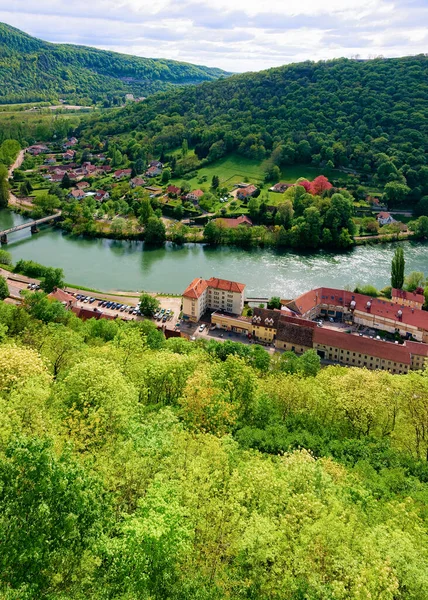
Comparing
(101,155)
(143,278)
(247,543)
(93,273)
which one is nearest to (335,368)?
(247,543)

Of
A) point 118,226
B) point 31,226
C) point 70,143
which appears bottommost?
point 31,226

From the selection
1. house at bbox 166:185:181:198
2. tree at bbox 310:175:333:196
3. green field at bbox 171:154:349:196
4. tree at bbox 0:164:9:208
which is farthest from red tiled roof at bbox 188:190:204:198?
tree at bbox 0:164:9:208

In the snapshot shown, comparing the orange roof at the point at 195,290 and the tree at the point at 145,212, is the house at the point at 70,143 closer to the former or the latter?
the tree at the point at 145,212

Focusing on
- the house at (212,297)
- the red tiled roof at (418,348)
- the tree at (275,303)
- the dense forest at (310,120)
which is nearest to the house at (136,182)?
the dense forest at (310,120)

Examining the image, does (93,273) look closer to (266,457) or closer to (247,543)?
(266,457)

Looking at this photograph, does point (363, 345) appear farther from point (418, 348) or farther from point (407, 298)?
point (407, 298)

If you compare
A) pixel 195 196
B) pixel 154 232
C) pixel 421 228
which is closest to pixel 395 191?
pixel 421 228
